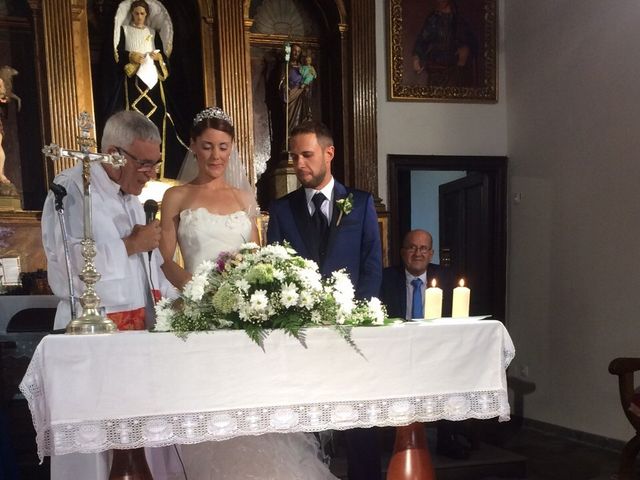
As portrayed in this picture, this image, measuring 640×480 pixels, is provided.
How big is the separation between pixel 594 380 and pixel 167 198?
409 centimetres

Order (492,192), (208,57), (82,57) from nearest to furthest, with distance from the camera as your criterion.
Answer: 1. (82,57)
2. (208,57)
3. (492,192)

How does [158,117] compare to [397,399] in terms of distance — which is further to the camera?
[158,117]

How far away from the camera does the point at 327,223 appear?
2.96 metres

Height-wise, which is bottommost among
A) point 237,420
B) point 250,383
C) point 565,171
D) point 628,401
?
point 628,401

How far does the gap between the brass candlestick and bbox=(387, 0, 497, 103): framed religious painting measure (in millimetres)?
4283

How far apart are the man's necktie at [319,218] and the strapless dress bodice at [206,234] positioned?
414 millimetres

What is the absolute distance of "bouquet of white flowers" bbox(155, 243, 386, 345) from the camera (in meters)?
2.24

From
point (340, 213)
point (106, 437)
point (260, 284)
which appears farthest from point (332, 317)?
point (106, 437)

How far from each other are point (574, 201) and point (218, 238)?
381 centimetres

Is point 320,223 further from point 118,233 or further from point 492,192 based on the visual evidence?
point 492,192

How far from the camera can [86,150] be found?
8.21 ft

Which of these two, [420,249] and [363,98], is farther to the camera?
[363,98]

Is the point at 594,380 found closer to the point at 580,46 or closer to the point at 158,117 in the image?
the point at 580,46

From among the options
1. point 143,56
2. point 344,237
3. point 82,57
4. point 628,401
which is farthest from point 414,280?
point 82,57
